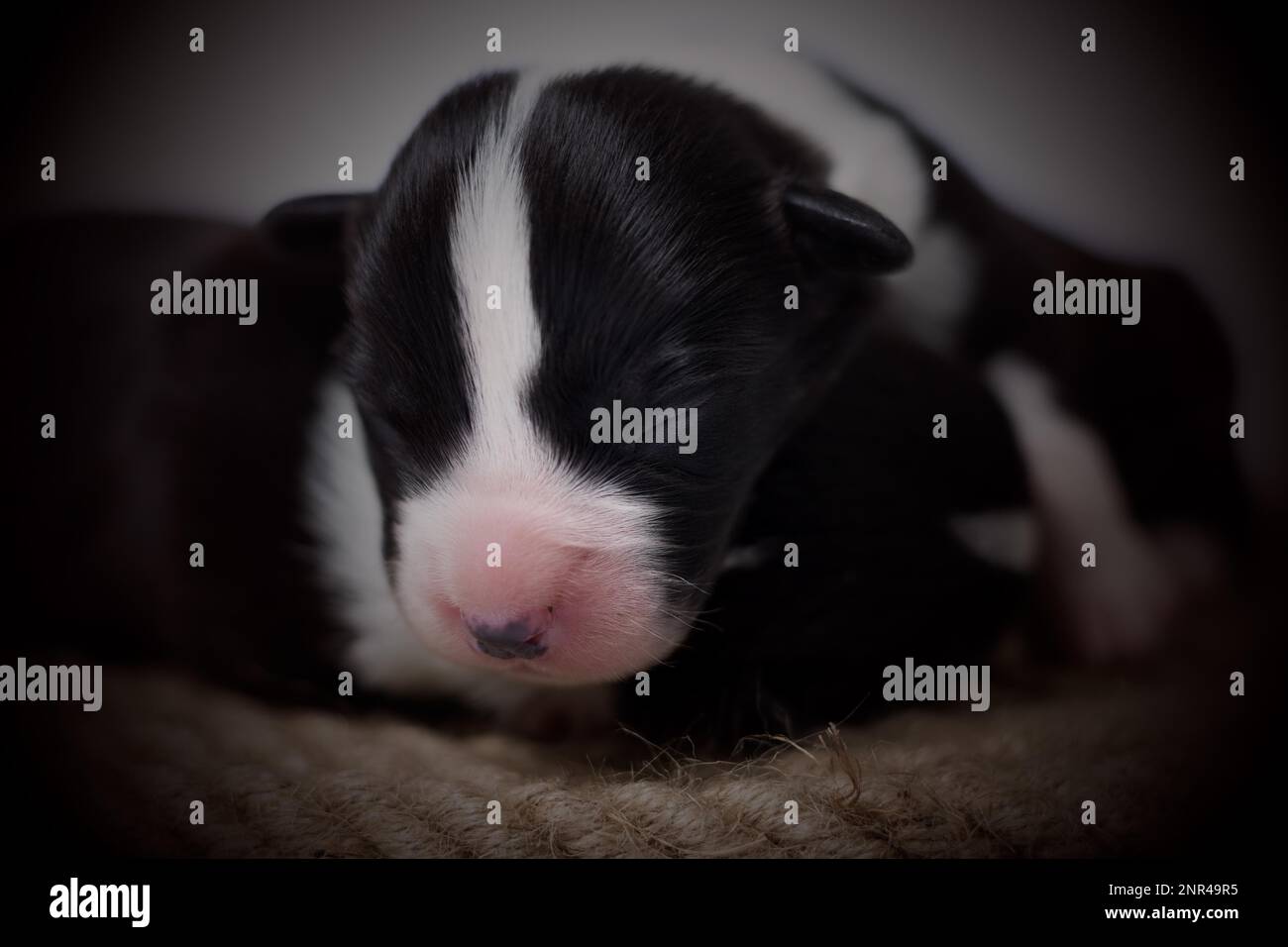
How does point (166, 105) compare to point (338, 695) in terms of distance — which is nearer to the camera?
point (166, 105)

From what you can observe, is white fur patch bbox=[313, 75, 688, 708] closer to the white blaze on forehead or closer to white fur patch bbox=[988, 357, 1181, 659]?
the white blaze on forehead

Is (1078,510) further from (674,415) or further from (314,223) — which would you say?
(314,223)

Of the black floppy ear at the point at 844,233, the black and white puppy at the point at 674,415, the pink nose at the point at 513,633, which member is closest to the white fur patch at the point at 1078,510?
the black and white puppy at the point at 674,415

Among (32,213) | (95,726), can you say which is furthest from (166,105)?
(95,726)

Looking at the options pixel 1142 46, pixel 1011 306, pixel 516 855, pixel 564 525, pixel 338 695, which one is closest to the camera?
pixel 564 525

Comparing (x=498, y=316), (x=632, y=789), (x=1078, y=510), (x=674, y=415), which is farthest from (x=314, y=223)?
(x=1078, y=510)

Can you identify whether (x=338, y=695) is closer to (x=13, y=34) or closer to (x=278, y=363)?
(x=278, y=363)
